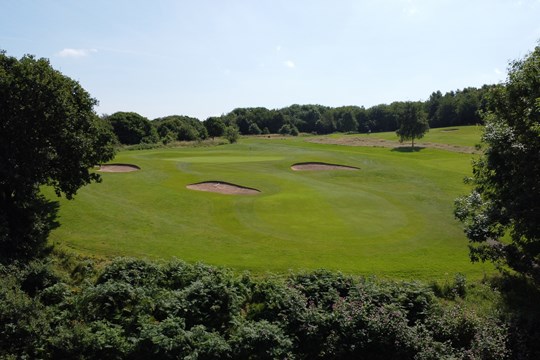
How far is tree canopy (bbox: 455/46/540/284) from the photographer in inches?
662

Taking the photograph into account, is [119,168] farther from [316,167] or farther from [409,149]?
[409,149]

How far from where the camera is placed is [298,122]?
173250 mm

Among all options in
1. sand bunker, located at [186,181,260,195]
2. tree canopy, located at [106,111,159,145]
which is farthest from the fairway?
tree canopy, located at [106,111,159,145]

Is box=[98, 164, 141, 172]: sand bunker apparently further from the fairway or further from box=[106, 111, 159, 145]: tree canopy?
box=[106, 111, 159, 145]: tree canopy

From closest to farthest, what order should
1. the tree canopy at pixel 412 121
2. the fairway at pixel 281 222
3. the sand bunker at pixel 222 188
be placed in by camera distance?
→ the fairway at pixel 281 222, the sand bunker at pixel 222 188, the tree canopy at pixel 412 121

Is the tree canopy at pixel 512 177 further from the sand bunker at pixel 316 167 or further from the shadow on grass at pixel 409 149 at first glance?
the shadow on grass at pixel 409 149

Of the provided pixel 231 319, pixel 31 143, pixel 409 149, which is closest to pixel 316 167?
pixel 409 149

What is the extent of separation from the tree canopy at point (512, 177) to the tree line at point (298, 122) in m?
80.6

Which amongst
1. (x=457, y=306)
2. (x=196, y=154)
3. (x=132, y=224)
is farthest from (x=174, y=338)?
(x=196, y=154)

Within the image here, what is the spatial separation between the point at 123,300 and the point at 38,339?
11.4 ft

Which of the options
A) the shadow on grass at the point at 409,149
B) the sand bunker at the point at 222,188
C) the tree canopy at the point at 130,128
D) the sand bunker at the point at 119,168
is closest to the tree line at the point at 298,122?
the tree canopy at the point at 130,128

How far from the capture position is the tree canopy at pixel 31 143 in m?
22.3

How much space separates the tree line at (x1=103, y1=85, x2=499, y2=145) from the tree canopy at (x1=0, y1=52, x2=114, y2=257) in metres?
72.9

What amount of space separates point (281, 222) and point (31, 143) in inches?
660
